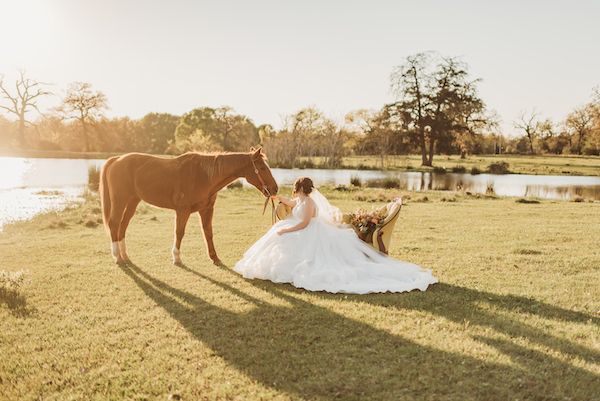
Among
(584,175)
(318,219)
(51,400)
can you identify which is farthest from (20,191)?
(584,175)

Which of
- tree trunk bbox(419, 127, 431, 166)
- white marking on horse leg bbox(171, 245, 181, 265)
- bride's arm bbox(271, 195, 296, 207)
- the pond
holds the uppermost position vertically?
tree trunk bbox(419, 127, 431, 166)

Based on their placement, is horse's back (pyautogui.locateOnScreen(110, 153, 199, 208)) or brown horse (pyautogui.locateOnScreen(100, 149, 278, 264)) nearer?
brown horse (pyautogui.locateOnScreen(100, 149, 278, 264))

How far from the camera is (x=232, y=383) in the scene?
448cm

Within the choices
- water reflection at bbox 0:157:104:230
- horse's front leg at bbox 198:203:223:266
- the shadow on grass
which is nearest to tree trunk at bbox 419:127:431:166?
water reflection at bbox 0:157:104:230

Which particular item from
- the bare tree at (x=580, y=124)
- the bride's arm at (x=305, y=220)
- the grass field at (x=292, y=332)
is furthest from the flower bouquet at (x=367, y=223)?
the bare tree at (x=580, y=124)

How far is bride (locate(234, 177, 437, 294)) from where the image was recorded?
7.44 meters

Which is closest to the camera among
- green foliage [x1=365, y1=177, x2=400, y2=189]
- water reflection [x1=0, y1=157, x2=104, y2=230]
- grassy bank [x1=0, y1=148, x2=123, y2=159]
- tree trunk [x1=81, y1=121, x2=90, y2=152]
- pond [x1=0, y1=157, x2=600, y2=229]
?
water reflection [x1=0, y1=157, x2=104, y2=230]

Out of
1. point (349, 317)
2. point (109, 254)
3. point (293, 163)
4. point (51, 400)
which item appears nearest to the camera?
point (51, 400)

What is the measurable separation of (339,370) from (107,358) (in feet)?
8.55

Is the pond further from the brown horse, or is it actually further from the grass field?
the grass field

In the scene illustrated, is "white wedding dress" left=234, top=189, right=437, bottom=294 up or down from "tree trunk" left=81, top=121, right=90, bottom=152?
down

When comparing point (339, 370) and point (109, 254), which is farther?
point (109, 254)

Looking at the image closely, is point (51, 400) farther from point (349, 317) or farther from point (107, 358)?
point (349, 317)

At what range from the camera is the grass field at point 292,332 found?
175 inches
